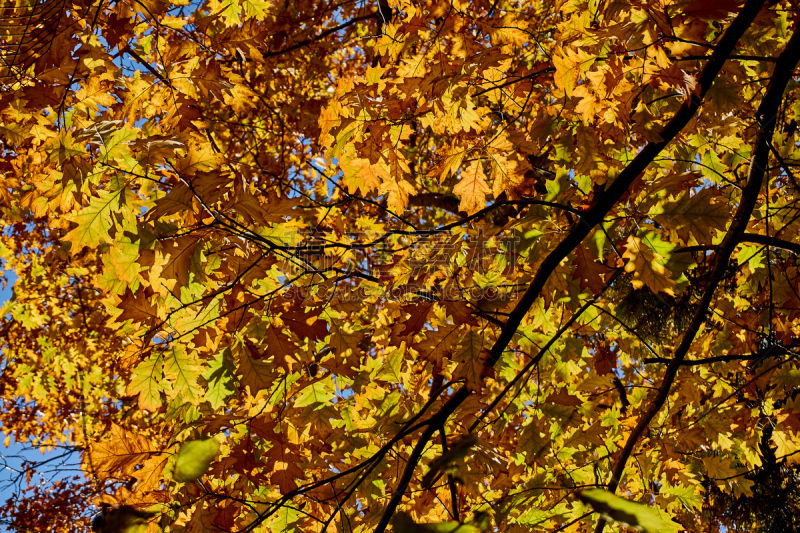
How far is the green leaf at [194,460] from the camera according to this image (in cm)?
78

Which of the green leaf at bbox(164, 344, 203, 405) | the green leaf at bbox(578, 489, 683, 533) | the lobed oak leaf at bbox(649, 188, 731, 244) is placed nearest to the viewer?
the green leaf at bbox(578, 489, 683, 533)

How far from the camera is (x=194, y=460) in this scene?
2.59ft

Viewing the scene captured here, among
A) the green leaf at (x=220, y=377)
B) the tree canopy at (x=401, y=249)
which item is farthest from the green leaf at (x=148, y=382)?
the green leaf at (x=220, y=377)

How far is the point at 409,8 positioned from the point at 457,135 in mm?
795

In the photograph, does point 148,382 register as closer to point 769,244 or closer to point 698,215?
point 698,215

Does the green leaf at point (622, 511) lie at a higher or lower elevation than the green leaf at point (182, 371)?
lower

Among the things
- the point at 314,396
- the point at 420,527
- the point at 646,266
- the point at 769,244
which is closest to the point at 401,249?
the point at 314,396

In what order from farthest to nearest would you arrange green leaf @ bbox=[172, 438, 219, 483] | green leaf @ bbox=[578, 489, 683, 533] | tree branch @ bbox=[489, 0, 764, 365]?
tree branch @ bbox=[489, 0, 764, 365]
green leaf @ bbox=[172, 438, 219, 483]
green leaf @ bbox=[578, 489, 683, 533]

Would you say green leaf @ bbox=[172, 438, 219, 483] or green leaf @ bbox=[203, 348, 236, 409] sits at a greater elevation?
green leaf @ bbox=[203, 348, 236, 409]

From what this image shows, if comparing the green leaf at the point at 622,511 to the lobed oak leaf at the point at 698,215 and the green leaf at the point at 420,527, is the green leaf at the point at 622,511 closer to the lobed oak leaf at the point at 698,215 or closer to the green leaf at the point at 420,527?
the green leaf at the point at 420,527

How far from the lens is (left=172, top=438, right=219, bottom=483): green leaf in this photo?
2.55 feet

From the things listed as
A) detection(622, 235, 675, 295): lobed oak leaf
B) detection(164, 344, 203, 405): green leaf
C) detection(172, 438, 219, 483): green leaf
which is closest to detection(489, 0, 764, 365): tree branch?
detection(622, 235, 675, 295): lobed oak leaf

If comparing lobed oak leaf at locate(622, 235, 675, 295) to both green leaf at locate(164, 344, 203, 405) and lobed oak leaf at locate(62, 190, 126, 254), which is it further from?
lobed oak leaf at locate(62, 190, 126, 254)

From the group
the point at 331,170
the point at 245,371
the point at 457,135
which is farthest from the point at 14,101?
the point at 331,170
